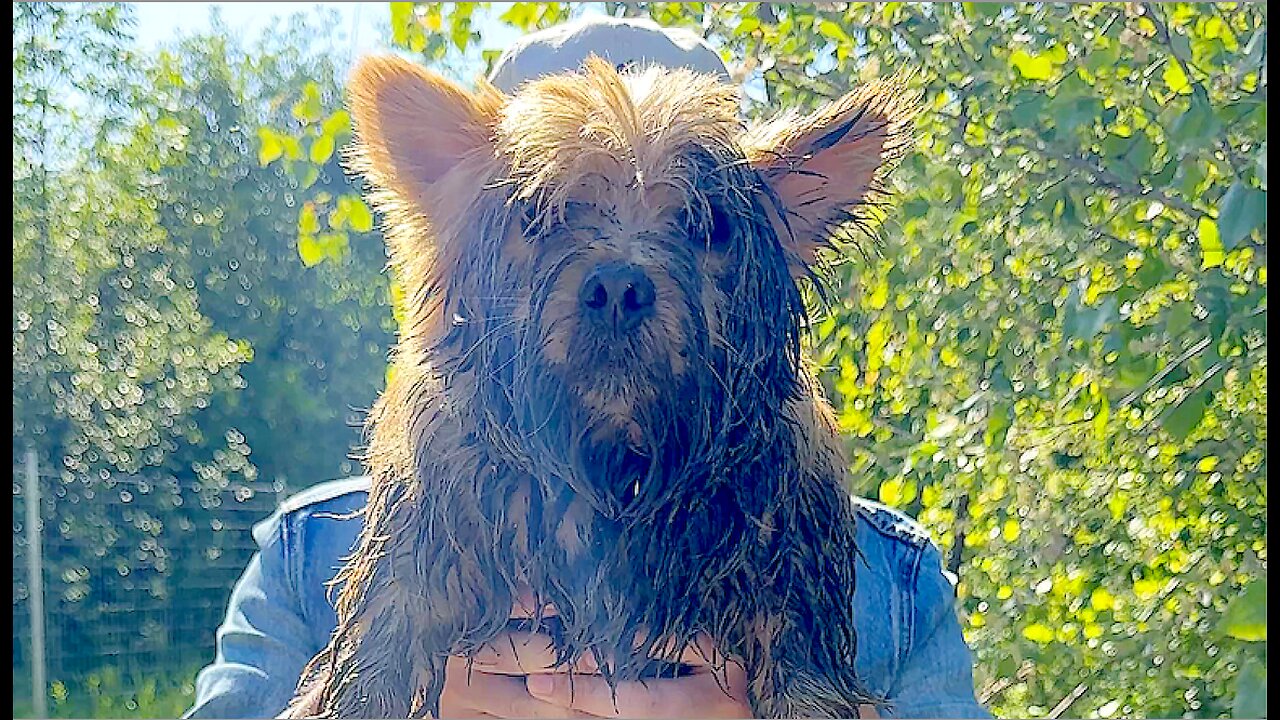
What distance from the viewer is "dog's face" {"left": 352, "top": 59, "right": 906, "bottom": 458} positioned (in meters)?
0.88

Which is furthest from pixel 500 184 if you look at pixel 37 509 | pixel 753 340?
pixel 37 509

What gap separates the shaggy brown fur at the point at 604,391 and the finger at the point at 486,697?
0.03 ft

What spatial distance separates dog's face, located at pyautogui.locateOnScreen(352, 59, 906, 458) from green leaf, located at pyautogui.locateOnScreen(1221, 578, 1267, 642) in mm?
491

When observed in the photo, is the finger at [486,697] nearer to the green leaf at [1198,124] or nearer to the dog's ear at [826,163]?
the dog's ear at [826,163]

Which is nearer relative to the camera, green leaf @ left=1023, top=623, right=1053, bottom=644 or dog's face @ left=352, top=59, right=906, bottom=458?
dog's face @ left=352, top=59, right=906, bottom=458

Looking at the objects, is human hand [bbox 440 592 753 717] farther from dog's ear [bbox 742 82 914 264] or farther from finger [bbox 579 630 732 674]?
dog's ear [bbox 742 82 914 264]

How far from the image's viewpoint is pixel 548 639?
96cm

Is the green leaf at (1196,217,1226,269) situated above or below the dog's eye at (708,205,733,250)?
below

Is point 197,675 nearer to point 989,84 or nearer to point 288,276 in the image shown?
point 288,276

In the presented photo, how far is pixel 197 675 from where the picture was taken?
1.05 meters

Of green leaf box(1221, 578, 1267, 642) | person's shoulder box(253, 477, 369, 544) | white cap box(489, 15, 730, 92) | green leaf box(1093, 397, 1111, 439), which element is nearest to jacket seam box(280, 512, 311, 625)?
person's shoulder box(253, 477, 369, 544)

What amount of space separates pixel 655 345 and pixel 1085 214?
46 centimetres

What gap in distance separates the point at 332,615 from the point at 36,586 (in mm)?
285

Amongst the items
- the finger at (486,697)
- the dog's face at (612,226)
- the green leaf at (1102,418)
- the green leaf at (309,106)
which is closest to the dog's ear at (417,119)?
the dog's face at (612,226)
